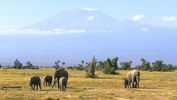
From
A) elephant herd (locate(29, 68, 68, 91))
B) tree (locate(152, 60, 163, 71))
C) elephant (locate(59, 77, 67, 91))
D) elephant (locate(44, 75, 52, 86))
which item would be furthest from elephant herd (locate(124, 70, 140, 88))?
tree (locate(152, 60, 163, 71))

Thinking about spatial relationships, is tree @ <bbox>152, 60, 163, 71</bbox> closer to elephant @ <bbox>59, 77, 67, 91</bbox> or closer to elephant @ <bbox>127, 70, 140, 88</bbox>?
elephant @ <bbox>127, 70, 140, 88</bbox>

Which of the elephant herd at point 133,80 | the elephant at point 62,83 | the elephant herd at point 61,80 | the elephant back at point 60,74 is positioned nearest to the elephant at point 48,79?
the elephant herd at point 61,80

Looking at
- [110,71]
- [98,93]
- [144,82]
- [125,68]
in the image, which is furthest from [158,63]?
[98,93]

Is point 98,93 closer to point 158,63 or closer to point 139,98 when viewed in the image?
point 139,98

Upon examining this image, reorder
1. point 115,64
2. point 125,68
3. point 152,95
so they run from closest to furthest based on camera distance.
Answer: point 152,95 < point 115,64 < point 125,68

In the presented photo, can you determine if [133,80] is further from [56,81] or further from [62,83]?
[62,83]

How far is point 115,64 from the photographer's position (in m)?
102

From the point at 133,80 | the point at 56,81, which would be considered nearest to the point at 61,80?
the point at 56,81

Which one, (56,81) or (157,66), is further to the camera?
(157,66)

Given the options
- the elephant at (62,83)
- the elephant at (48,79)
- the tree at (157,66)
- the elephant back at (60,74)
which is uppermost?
the tree at (157,66)

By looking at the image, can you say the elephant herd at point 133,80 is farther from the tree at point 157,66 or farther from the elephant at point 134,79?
the tree at point 157,66

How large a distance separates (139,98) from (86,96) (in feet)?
13.8

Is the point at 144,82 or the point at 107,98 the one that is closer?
the point at 107,98

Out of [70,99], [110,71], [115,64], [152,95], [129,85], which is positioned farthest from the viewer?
[115,64]
